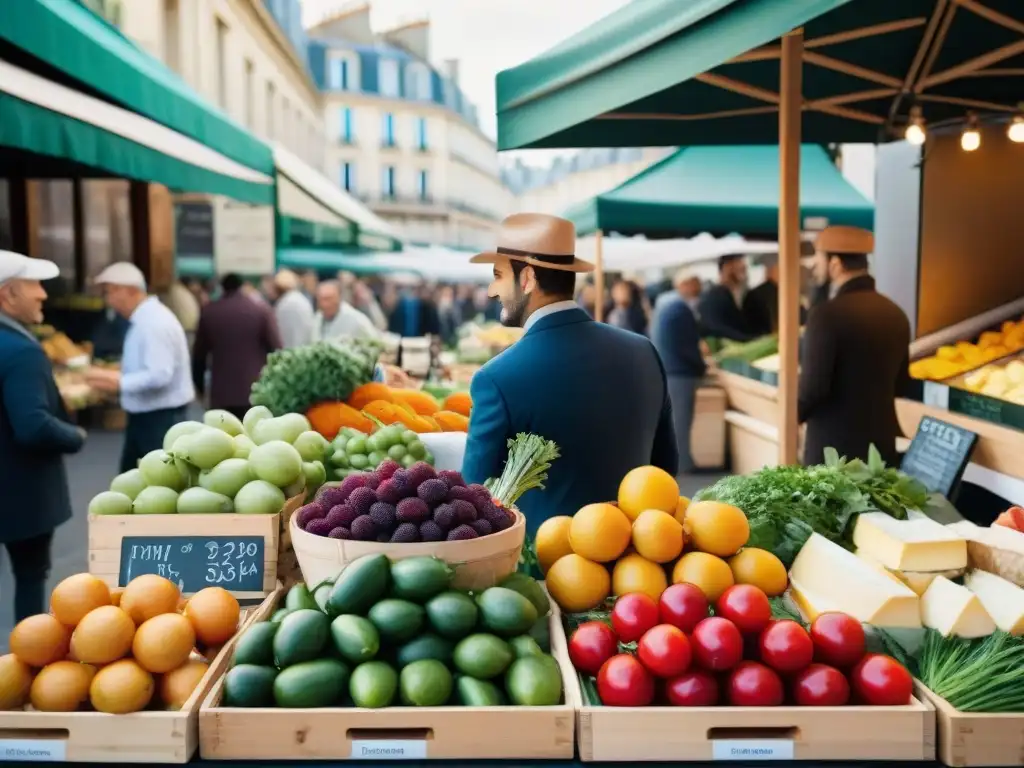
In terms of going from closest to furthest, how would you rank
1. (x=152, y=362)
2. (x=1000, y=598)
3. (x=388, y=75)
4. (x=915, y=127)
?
(x=1000, y=598) < (x=915, y=127) < (x=152, y=362) < (x=388, y=75)

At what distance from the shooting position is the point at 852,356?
17.3ft

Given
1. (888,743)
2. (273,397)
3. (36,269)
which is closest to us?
(888,743)

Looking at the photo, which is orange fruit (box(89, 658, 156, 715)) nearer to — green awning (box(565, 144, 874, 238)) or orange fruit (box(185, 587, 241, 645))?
orange fruit (box(185, 587, 241, 645))

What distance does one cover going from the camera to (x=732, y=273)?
10664mm

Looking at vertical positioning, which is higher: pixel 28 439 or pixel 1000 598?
pixel 28 439

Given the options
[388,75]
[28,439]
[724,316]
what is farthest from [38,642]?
[388,75]

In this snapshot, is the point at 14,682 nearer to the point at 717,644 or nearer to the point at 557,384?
the point at 717,644

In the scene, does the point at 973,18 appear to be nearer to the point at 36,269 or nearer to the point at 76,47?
the point at 76,47

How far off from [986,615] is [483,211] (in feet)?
251

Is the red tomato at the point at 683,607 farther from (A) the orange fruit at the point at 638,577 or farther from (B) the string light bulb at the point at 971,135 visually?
(B) the string light bulb at the point at 971,135

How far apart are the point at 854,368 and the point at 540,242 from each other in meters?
2.65

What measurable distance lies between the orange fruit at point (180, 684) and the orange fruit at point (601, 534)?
0.93 m

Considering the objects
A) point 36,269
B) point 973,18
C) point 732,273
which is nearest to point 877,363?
point 973,18

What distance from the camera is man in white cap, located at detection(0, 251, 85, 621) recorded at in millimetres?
4520
